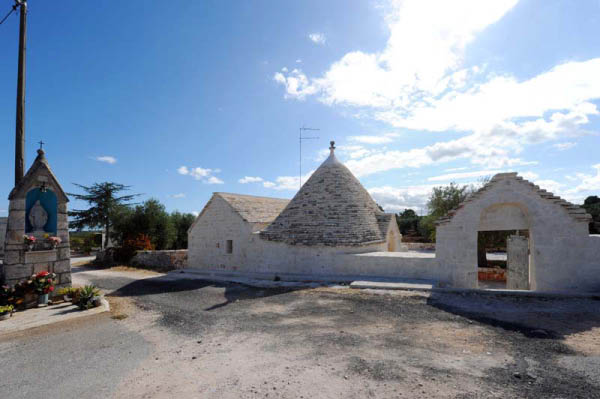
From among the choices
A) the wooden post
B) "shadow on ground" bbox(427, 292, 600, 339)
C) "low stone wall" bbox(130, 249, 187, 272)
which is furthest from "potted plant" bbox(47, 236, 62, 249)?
"shadow on ground" bbox(427, 292, 600, 339)

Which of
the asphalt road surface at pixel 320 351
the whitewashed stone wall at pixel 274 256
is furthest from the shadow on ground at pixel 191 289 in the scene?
the whitewashed stone wall at pixel 274 256

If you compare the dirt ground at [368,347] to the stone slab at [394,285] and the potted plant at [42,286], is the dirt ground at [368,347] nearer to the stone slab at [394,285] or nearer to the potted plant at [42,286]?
the stone slab at [394,285]

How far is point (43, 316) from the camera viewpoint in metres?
7.25

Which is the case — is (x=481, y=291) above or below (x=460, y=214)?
below

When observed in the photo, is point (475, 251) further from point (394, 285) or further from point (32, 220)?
point (32, 220)

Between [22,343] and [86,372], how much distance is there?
2.53 metres

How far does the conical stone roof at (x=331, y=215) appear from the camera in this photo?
13.3 m

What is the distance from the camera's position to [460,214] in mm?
10703

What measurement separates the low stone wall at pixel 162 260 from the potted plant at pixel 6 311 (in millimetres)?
10992

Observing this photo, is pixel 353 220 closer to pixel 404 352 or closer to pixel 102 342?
pixel 404 352

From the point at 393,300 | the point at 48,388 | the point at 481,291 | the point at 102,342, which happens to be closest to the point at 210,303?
the point at 102,342

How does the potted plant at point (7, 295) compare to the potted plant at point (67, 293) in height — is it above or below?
above

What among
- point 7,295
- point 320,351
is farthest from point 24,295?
point 320,351

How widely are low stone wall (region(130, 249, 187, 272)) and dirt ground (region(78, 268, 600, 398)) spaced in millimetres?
9494
